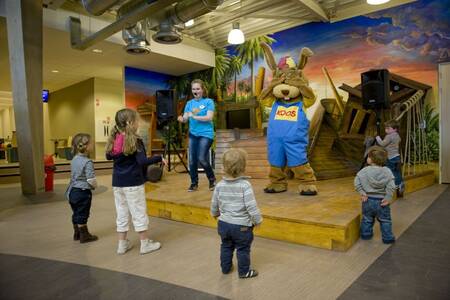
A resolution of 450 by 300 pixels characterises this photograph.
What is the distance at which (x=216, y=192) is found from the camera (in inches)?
72.3

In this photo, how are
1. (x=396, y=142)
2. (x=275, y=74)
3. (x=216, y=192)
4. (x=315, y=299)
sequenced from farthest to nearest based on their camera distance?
(x=396, y=142)
(x=275, y=74)
(x=216, y=192)
(x=315, y=299)

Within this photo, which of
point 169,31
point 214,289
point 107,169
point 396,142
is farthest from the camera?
point 107,169

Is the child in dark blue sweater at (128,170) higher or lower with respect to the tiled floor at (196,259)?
higher

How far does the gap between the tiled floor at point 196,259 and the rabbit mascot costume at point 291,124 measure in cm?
89

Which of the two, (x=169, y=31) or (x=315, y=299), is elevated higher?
(x=169, y=31)

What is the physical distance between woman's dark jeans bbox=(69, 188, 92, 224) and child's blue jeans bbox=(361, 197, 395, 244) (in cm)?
222

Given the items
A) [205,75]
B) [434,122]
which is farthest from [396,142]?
[205,75]

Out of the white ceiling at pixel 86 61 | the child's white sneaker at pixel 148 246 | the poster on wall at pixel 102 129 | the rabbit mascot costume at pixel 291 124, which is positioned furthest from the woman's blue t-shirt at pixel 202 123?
the poster on wall at pixel 102 129

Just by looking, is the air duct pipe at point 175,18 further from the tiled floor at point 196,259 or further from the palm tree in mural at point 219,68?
the palm tree in mural at point 219,68

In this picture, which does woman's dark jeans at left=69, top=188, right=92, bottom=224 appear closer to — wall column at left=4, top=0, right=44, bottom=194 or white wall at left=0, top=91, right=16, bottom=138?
wall column at left=4, top=0, right=44, bottom=194

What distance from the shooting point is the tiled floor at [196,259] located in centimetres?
165

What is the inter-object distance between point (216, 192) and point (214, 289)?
0.53 metres

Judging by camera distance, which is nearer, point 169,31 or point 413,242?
point 413,242

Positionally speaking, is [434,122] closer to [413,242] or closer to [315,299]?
[413,242]
